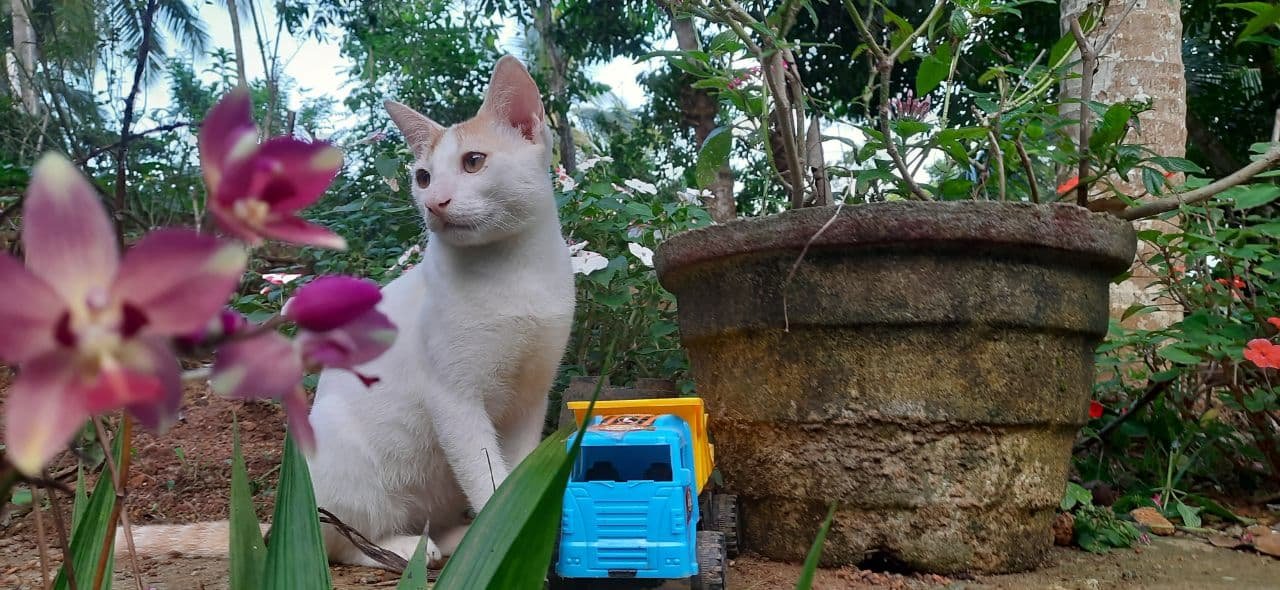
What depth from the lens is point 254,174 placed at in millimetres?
240

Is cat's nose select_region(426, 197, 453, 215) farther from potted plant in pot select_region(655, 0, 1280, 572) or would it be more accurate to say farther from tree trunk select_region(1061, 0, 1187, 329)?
tree trunk select_region(1061, 0, 1187, 329)

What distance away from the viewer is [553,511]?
1.42 feet

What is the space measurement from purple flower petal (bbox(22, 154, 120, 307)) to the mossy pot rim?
129cm

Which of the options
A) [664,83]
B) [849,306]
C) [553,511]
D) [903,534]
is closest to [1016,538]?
[903,534]

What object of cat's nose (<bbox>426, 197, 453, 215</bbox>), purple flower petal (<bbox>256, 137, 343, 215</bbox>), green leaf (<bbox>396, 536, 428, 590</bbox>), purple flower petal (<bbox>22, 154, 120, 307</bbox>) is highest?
cat's nose (<bbox>426, 197, 453, 215</bbox>)

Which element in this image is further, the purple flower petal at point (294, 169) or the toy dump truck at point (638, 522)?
the toy dump truck at point (638, 522)

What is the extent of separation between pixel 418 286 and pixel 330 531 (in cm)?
50

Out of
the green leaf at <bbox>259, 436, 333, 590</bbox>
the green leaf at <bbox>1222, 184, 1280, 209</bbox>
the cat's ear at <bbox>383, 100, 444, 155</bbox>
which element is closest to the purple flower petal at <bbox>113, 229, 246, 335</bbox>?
the green leaf at <bbox>259, 436, 333, 590</bbox>

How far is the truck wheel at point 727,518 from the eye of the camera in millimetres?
1539

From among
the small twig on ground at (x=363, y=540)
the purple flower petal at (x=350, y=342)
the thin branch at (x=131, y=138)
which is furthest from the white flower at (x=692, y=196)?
the purple flower petal at (x=350, y=342)

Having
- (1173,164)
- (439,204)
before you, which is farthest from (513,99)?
(1173,164)

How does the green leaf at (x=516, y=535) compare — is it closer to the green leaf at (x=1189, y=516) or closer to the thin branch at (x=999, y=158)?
the thin branch at (x=999, y=158)

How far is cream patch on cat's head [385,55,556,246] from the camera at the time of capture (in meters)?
1.50

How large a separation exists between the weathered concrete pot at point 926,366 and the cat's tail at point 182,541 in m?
1.05
